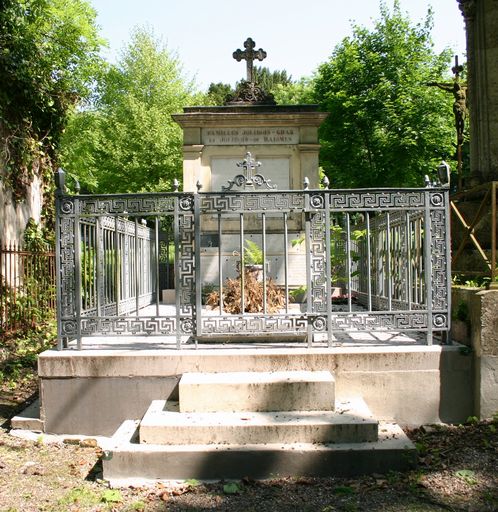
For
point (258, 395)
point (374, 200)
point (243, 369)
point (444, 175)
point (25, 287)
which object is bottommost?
point (258, 395)

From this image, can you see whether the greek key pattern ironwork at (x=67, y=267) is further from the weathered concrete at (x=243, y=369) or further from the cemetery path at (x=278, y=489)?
the cemetery path at (x=278, y=489)

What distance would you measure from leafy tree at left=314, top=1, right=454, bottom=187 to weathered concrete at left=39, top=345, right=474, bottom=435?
18.5 metres

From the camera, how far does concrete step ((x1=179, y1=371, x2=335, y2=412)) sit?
4926mm

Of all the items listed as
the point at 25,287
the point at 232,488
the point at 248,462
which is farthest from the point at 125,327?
the point at 25,287

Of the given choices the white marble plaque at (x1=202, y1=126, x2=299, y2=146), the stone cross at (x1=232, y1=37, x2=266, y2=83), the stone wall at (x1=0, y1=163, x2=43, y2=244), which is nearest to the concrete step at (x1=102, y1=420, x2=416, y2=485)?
the white marble plaque at (x1=202, y1=126, x2=299, y2=146)

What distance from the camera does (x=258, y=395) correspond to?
4.97m

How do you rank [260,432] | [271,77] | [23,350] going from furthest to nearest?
[271,77] < [23,350] < [260,432]

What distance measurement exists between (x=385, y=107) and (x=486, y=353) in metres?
19.5

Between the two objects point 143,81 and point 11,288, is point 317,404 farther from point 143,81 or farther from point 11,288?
point 143,81

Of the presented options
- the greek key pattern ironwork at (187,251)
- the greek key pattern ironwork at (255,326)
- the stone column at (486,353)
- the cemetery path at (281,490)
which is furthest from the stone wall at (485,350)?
the greek key pattern ironwork at (187,251)

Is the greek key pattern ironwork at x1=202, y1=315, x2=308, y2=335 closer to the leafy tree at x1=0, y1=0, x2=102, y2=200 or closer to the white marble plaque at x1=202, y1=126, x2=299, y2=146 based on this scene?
the white marble plaque at x1=202, y1=126, x2=299, y2=146

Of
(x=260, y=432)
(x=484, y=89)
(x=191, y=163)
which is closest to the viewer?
(x=260, y=432)

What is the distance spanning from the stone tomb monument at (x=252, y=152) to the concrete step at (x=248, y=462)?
19.9 ft

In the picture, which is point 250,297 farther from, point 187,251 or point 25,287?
point 25,287
